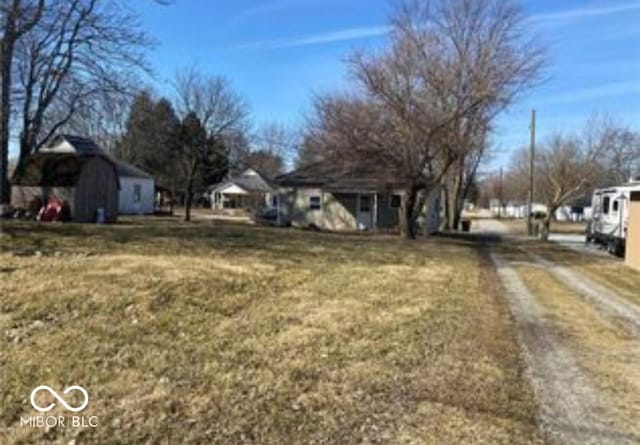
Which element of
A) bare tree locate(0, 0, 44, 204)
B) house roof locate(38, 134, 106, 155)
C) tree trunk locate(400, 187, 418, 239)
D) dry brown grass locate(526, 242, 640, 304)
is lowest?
dry brown grass locate(526, 242, 640, 304)

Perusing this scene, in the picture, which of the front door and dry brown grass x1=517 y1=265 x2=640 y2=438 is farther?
the front door

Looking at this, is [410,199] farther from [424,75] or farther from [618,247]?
[618,247]

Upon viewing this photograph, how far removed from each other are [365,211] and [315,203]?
271 cm

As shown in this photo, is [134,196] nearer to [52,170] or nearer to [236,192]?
[52,170]

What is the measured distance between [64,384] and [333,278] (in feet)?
25.2

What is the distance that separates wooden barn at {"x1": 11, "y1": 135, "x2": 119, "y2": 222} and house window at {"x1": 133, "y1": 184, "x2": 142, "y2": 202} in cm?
1996

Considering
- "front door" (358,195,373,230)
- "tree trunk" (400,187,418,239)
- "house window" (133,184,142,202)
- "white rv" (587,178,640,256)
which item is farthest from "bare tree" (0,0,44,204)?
"house window" (133,184,142,202)

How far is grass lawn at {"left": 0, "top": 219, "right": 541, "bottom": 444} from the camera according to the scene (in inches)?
212

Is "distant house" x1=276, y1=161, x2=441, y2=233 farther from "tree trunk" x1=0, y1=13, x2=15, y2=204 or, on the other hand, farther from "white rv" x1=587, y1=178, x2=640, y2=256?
"tree trunk" x1=0, y1=13, x2=15, y2=204

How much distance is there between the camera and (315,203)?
40.2 metres

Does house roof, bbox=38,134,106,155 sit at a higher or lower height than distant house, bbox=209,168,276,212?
higher

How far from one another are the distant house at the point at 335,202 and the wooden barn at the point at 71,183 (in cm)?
1083

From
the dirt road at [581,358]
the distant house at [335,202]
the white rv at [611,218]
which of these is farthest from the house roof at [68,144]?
the dirt road at [581,358]

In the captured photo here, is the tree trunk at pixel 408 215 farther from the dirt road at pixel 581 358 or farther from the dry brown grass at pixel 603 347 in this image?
the dry brown grass at pixel 603 347
